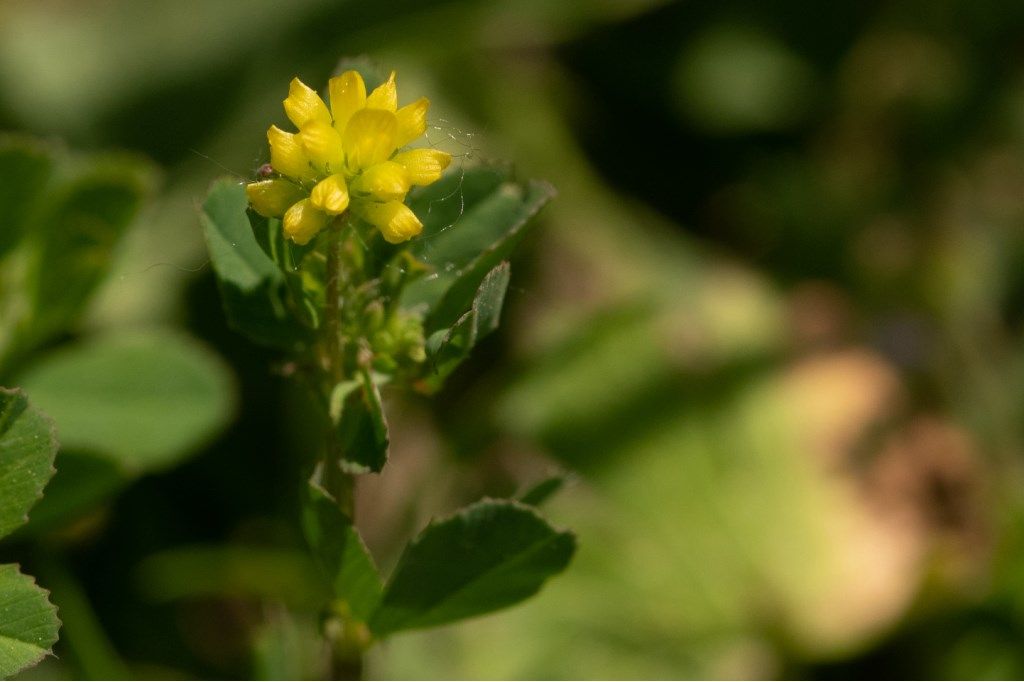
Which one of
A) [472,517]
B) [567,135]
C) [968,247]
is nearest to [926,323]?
[968,247]

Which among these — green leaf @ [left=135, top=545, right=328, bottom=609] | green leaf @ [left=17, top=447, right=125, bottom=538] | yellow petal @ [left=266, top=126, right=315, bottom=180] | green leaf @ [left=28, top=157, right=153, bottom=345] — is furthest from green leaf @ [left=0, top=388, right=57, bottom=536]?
green leaf @ [left=135, top=545, right=328, bottom=609]

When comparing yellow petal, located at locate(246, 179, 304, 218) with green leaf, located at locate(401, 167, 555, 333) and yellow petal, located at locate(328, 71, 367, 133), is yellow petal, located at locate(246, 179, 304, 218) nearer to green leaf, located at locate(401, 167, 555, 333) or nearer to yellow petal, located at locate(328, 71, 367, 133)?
yellow petal, located at locate(328, 71, 367, 133)

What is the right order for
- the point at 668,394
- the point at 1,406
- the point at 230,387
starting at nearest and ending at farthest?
the point at 1,406, the point at 230,387, the point at 668,394

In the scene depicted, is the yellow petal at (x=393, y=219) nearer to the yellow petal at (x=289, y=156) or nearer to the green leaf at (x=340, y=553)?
the yellow petal at (x=289, y=156)

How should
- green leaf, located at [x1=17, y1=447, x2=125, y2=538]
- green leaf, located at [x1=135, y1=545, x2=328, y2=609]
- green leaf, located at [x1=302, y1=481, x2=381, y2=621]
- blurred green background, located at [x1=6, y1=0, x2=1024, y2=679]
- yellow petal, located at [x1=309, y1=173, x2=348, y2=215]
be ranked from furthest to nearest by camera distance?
1. blurred green background, located at [x1=6, y1=0, x2=1024, y2=679]
2. green leaf, located at [x1=135, y1=545, x2=328, y2=609]
3. green leaf, located at [x1=17, y1=447, x2=125, y2=538]
4. green leaf, located at [x1=302, y1=481, x2=381, y2=621]
5. yellow petal, located at [x1=309, y1=173, x2=348, y2=215]

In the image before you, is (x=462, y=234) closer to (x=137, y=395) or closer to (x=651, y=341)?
(x=137, y=395)

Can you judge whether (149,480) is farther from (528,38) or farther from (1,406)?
(528,38)
